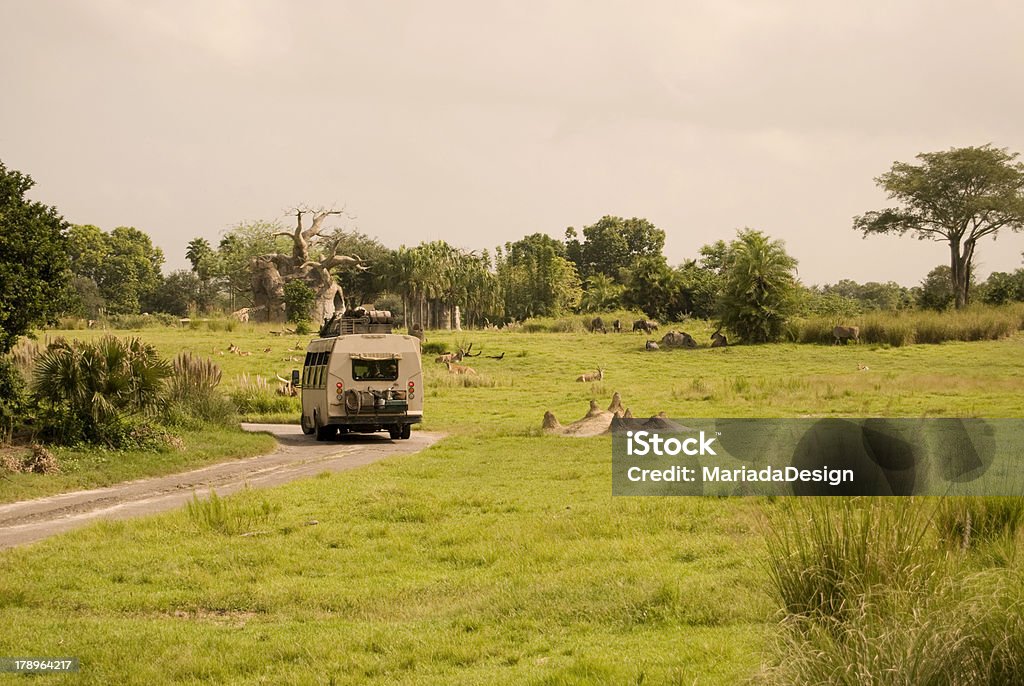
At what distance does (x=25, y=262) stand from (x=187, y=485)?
5.98m

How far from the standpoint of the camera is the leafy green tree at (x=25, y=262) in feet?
62.0

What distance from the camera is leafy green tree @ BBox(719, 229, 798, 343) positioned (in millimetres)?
52594

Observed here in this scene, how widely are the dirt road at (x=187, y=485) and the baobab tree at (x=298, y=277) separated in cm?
4954

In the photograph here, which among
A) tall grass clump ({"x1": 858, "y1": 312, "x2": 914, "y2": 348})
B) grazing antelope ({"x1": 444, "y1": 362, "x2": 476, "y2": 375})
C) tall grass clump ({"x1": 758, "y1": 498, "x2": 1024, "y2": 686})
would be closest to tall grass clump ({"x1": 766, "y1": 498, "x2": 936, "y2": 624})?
tall grass clump ({"x1": 758, "y1": 498, "x2": 1024, "y2": 686})

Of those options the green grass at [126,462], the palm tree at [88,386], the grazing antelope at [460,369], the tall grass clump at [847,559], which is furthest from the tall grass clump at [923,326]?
the tall grass clump at [847,559]

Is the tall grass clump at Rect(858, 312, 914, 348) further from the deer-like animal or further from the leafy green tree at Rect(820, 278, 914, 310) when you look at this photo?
the leafy green tree at Rect(820, 278, 914, 310)

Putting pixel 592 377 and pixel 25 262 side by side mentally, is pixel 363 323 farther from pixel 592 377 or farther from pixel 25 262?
pixel 592 377

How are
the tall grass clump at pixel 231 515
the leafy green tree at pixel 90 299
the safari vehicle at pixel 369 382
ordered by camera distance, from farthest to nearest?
the leafy green tree at pixel 90 299 → the safari vehicle at pixel 369 382 → the tall grass clump at pixel 231 515

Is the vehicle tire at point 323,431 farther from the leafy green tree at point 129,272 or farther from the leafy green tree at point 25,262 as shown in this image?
the leafy green tree at point 129,272

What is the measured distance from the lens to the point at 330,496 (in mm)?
15695

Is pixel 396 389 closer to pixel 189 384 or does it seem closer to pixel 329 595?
pixel 189 384

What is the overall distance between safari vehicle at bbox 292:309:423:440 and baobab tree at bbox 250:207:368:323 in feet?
157

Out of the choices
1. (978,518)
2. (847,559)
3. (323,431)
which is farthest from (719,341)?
(847,559)

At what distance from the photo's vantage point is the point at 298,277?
77562mm
